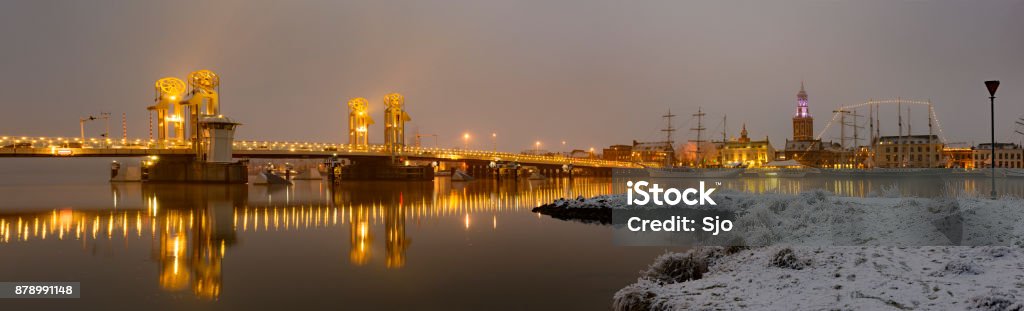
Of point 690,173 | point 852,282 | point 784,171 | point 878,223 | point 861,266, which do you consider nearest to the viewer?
point 852,282

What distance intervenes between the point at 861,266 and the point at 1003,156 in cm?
18760

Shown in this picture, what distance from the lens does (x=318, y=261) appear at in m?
16.3

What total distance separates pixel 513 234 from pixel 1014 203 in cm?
1478

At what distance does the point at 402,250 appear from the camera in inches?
722

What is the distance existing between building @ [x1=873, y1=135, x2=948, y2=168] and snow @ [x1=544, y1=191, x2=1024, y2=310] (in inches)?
5900

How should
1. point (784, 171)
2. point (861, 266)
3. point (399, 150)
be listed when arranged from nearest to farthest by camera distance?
point (861, 266)
point (399, 150)
point (784, 171)

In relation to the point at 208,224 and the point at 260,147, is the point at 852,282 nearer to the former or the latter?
the point at 208,224

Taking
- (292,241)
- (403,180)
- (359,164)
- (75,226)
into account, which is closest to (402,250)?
(292,241)

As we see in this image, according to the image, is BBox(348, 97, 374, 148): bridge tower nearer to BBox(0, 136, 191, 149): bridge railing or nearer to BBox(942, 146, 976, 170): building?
BBox(0, 136, 191, 149): bridge railing

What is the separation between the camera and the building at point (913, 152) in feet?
496

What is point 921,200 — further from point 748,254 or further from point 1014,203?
point 748,254

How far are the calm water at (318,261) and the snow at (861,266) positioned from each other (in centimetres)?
177

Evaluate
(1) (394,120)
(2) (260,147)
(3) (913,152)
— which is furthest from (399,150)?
(3) (913,152)

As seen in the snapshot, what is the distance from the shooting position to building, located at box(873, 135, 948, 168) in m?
151
